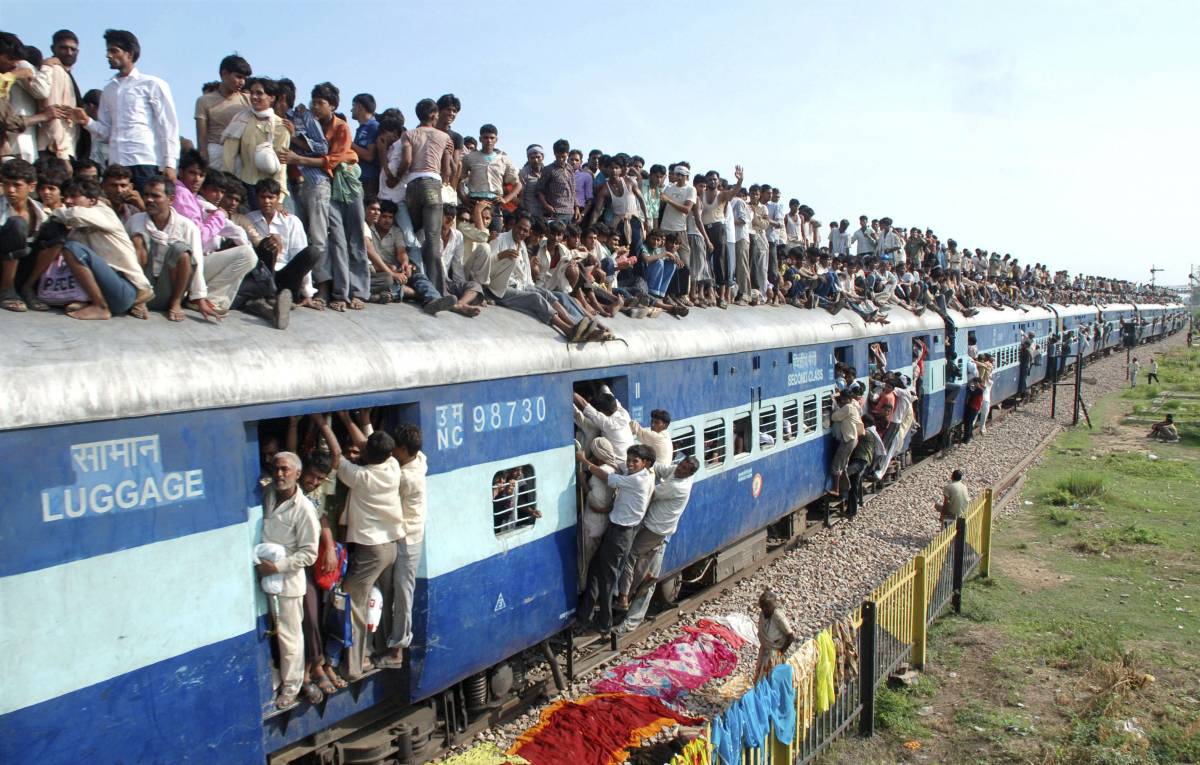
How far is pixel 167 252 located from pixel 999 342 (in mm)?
24141

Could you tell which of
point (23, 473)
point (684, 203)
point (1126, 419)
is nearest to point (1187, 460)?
point (1126, 419)

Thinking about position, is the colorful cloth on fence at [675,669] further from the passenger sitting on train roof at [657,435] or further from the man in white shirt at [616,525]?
the passenger sitting on train roof at [657,435]

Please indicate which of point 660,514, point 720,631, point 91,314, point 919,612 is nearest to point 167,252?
point 91,314

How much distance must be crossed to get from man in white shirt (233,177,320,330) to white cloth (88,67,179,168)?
0.73 metres

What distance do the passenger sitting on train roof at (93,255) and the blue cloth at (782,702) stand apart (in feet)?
15.3

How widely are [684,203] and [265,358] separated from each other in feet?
28.3

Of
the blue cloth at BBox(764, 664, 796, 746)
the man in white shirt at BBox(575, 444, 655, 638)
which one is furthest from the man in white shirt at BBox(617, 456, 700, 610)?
the blue cloth at BBox(764, 664, 796, 746)

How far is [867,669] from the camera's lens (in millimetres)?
7914

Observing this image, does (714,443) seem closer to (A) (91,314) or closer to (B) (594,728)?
(B) (594,728)

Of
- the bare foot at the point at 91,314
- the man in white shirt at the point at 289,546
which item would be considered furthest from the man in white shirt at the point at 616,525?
the bare foot at the point at 91,314

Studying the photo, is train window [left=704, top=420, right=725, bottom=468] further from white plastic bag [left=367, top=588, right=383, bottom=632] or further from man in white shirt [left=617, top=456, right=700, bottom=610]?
white plastic bag [left=367, top=588, right=383, bottom=632]

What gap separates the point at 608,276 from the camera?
10773 mm

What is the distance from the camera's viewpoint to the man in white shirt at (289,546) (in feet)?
17.4

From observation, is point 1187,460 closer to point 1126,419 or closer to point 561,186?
point 1126,419
